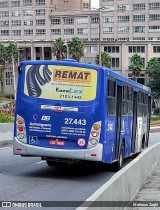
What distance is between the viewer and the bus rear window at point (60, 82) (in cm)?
1330

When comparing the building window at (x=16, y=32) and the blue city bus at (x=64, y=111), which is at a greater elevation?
the building window at (x=16, y=32)

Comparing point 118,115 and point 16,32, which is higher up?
point 16,32

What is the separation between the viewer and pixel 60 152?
13.2 metres

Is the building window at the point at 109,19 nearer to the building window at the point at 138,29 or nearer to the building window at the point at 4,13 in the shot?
the building window at the point at 138,29

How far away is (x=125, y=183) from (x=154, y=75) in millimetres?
97438

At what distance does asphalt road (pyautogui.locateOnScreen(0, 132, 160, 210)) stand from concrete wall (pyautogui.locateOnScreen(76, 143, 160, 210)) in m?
1.09

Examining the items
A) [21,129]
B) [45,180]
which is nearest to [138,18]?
[21,129]

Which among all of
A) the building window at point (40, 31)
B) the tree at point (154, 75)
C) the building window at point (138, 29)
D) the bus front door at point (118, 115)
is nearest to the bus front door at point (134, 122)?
the bus front door at point (118, 115)

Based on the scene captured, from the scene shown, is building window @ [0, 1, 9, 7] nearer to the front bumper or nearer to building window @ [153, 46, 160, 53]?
building window @ [153, 46, 160, 53]

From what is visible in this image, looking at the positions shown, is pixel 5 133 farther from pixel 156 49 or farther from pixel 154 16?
pixel 154 16

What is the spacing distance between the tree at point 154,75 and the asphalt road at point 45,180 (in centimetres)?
8875

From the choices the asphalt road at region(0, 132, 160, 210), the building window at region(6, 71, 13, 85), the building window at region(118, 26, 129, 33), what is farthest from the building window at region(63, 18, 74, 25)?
the asphalt road at region(0, 132, 160, 210)

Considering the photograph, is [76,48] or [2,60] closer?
[76,48]

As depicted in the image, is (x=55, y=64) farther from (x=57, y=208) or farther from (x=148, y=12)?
(x=148, y=12)
